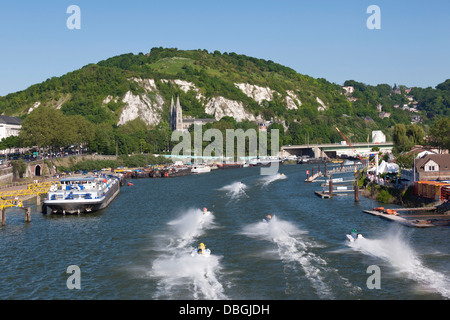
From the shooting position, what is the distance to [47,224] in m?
65.2

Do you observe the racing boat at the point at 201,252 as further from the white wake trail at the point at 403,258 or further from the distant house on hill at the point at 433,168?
the distant house on hill at the point at 433,168

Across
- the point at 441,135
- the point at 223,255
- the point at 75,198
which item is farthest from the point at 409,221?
the point at 441,135

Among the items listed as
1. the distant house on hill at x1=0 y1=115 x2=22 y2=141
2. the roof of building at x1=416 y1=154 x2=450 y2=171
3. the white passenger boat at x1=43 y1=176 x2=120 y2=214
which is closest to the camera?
the white passenger boat at x1=43 y1=176 x2=120 y2=214

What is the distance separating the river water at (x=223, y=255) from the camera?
37.2 meters

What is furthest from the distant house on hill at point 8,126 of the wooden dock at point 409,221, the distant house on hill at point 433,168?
the wooden dock at point 409,221

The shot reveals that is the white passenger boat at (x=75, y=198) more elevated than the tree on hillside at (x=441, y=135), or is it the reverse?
the tree on hillside at (x=441, y=135)

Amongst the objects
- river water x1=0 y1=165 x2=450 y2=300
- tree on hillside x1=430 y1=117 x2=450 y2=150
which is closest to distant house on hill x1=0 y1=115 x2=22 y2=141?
river water x1=0 y1=165 x2=450 y2=300

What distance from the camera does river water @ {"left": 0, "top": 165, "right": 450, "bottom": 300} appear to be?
122 ft

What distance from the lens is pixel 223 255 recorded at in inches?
1831

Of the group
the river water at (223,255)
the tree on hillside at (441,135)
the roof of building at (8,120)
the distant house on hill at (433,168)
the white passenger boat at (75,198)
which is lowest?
the river water at (223,255)

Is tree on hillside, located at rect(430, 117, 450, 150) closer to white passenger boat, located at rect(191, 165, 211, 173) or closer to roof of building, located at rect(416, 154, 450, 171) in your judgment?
roof of building, located at rect(416, 154, 450, 171)

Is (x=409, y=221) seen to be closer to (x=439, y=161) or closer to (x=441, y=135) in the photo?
(x=439, y=161)
